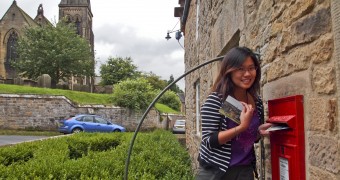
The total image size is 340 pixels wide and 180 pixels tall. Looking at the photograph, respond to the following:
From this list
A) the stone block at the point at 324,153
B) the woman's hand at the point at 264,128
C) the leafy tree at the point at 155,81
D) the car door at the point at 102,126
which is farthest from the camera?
the leafy tree at the point at 155,81

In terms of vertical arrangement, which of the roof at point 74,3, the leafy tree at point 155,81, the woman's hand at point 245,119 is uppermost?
the roof at point 74,3

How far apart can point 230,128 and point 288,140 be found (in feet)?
1.15

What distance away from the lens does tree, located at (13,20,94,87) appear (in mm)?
31562

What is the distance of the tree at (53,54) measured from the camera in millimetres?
31562

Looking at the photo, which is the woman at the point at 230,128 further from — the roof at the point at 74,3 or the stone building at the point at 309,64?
the roof at the point at 74,3

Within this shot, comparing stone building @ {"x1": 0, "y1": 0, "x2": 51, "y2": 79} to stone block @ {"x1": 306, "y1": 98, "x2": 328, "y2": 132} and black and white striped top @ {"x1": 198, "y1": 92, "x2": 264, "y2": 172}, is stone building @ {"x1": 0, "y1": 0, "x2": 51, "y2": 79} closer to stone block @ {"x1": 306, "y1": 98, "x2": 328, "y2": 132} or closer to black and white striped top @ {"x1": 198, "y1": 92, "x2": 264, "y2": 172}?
black and white striped top @ {"x1": 198, "y1": 92, "x2": 264, "y2": 172}

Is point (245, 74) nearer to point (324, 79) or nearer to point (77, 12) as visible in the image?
point (324, 79)

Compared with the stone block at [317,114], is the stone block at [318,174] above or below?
below

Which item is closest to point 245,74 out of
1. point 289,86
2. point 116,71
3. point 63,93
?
point 289,86

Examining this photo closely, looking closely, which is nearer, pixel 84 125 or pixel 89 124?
pixel 84 125

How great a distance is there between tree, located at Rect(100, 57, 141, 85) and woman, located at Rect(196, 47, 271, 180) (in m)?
42.2

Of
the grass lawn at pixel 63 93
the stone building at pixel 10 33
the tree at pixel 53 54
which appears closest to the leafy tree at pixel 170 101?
the tree at pixel 53 54

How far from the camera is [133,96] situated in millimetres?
25969

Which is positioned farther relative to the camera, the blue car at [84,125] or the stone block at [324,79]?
the blue car at [84,125]
